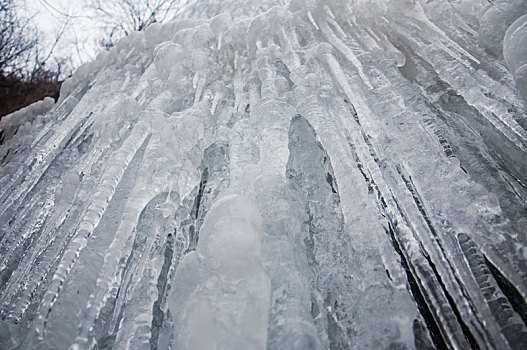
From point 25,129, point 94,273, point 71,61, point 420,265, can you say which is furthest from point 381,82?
point 71,61

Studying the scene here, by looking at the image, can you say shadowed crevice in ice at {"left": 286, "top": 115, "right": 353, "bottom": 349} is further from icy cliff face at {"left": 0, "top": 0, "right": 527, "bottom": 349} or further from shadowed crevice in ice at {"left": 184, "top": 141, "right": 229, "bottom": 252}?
shadowed crevice in ice at {"left": 184, "top": 141, "right": 229, "bottom": 252}

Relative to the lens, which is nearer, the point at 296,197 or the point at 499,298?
A: the point at 499,298

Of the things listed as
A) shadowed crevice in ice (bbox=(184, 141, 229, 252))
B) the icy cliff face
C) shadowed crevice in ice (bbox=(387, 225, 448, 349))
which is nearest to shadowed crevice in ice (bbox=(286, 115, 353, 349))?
the icy cliff face

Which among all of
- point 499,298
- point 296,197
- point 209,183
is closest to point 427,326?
point 499,298

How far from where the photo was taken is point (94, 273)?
92cm

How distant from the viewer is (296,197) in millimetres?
1056

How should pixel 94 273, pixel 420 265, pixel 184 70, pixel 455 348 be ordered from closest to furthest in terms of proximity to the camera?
pixel 455 348, pixel 420 265, pixel 94 273, pixel 184 70

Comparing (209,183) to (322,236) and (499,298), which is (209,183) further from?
(499,298)

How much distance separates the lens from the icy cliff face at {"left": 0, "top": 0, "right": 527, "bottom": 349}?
29.3 inches

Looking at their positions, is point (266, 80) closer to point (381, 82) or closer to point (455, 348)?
point (381, 82)

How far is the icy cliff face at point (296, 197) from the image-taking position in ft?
2.44

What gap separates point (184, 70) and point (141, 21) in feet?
22.8

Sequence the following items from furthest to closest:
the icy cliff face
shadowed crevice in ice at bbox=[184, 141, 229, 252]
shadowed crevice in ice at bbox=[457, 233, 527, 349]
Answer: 1. shadowed crevice in ice at bbox=[184, 141, 229, 252]
2. the icy cliff face
3. shadowed crevice in ice at bbox=[457, 233, 527, 349]

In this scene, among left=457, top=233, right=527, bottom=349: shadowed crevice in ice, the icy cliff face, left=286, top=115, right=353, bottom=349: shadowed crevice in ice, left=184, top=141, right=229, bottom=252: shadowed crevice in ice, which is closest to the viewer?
left=457, top=233, right=527, bottom=349: shadowed crevice in ice
